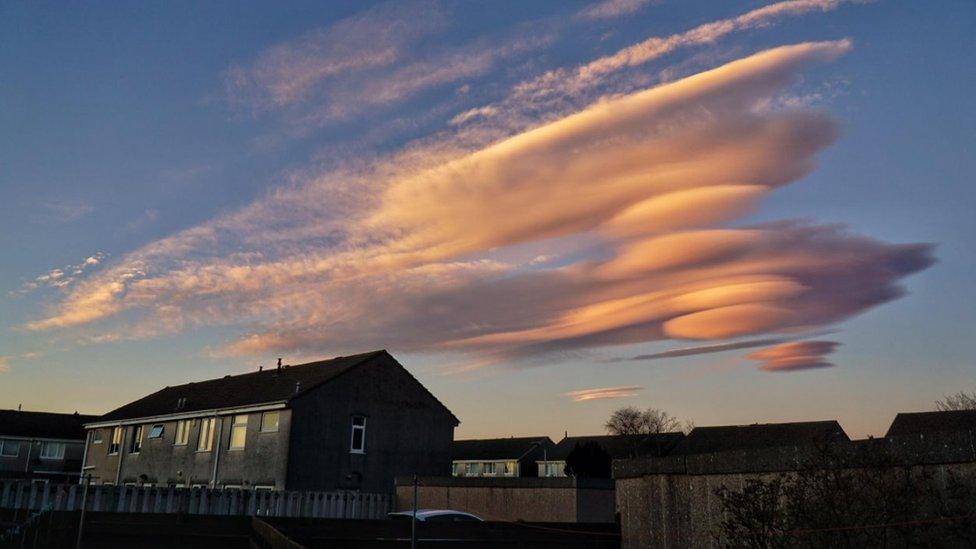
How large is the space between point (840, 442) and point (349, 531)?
920cm

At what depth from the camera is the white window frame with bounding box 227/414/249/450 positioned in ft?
119

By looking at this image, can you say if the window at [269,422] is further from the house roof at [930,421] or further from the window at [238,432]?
the house roof at [930,421]

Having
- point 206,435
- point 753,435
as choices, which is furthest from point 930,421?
point 206,435

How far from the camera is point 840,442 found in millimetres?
6777

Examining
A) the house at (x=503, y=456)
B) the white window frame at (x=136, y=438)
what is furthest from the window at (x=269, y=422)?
the house at (x=503, y=456)

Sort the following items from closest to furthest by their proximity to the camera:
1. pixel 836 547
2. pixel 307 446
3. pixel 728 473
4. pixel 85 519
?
pixel 836 547 < pixel 728 473 < pixel 85 519 < pixel 307 446

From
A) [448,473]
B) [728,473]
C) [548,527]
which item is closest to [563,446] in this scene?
[448,473]

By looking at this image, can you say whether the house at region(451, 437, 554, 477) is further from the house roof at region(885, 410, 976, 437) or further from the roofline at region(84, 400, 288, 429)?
the roofline at region(84, 400, 288, 429)

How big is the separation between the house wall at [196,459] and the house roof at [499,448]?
45.2 m

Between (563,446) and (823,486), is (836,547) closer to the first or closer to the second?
(823,486)

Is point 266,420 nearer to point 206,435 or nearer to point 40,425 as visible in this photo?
point 206,435

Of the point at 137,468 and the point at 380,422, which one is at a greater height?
the point at 380,422

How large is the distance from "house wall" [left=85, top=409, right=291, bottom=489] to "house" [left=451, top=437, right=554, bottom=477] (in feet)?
148

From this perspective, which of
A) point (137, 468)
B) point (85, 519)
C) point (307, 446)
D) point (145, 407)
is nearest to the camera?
point (85, 519)
